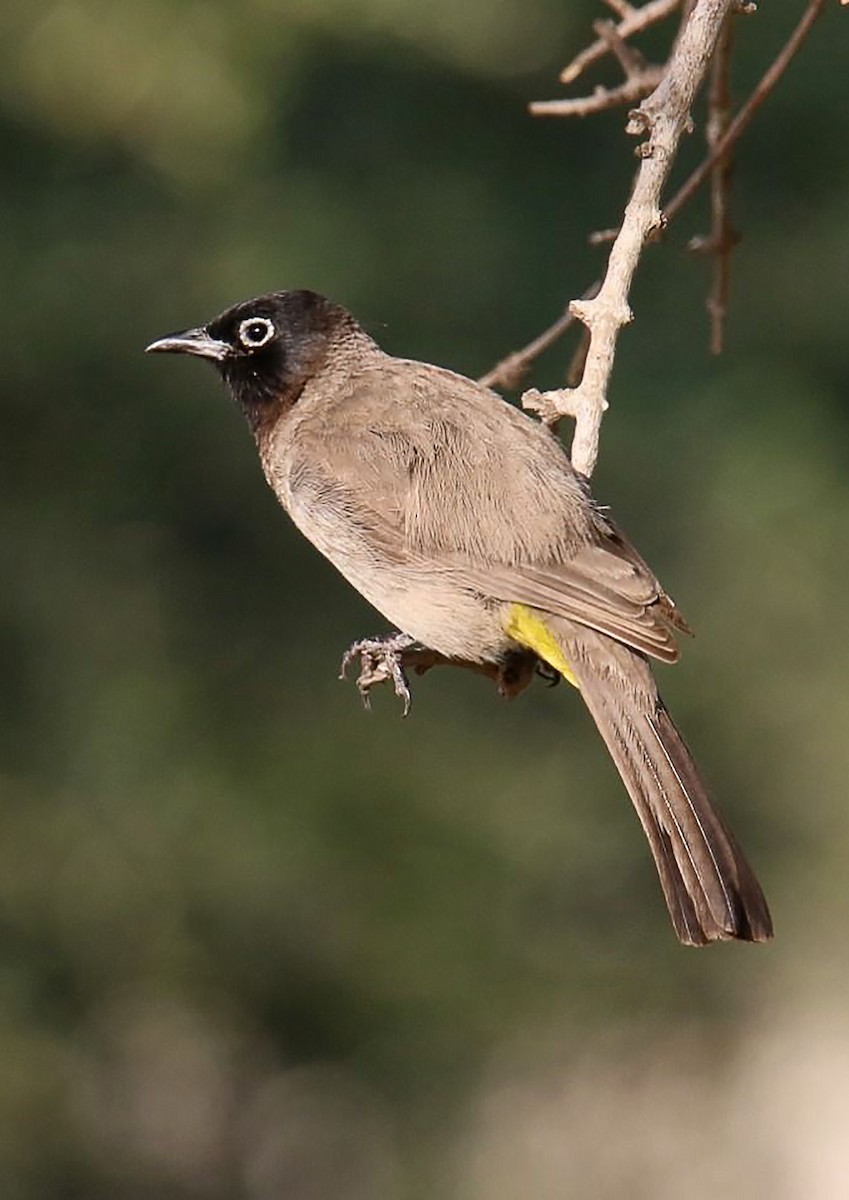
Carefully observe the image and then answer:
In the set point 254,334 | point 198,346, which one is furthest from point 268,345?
point 198,346

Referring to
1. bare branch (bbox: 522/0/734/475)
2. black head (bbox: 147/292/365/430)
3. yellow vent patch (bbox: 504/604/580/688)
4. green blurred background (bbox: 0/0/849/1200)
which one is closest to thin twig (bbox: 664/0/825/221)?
bare branch (bbox: 522/0/734/475)

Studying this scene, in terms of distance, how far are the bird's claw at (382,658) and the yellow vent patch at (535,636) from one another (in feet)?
0.69

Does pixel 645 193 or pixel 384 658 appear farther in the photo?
pixel 384 658

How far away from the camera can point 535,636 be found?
389 centimetres

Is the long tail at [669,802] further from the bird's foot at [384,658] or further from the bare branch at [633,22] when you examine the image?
the bare branch at [633,22]

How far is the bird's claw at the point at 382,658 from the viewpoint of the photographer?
12.9ft

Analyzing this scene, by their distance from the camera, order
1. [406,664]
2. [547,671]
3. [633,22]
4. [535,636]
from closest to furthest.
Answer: [633,22]
[535,636]
[406,664]
[547,671]

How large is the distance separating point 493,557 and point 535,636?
0.51ft

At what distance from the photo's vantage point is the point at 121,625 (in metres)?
9.04

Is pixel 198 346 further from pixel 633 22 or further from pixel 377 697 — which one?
pixel 377 697

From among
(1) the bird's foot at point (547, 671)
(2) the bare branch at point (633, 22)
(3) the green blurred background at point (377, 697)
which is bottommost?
(1) the bird's foot at point (547, 671)

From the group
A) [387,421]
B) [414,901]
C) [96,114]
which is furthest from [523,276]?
[387,421]

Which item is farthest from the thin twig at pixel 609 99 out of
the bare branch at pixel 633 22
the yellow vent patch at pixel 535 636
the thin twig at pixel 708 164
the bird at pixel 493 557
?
the yellow vent patch at pixel 535 636

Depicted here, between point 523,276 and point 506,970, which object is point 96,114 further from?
point 506,970
